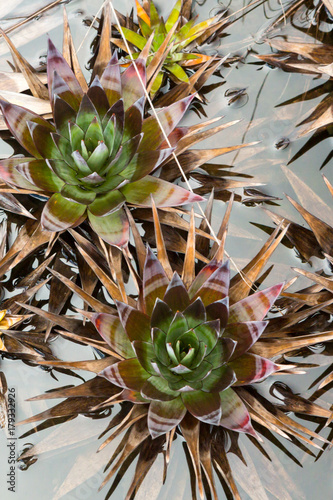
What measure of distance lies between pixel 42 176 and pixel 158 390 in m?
0.66

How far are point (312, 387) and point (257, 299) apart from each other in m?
0.40

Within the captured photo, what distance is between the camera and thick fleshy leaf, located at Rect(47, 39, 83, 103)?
138 centimetres

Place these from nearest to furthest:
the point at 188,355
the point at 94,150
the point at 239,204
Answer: the point at 188,355 < the point at 94,150 < the point at 239,204

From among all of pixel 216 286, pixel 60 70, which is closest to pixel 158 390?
pixel 216 286

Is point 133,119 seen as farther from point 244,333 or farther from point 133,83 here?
point 244,333

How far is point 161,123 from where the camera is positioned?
142cm

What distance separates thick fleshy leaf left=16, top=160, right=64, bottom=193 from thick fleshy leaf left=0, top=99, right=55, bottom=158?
0.18 ft

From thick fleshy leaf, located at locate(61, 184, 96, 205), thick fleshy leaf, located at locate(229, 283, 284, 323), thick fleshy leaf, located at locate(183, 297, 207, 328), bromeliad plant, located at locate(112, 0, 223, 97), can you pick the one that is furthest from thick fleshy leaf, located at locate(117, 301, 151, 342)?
bromeliad plant, located at locate(112, 0, 223, 97)

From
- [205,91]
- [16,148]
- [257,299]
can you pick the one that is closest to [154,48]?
[205,91]

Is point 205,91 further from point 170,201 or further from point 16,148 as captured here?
point 16,148

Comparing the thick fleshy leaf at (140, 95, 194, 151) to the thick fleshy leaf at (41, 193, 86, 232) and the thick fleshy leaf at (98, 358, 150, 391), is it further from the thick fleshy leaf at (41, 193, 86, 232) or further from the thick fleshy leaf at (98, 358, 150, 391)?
the thick fleshy leaf at (98, 358, 150, 391)

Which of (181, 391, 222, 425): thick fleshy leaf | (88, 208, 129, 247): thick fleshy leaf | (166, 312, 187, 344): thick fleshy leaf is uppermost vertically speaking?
(88, 208, 129, 247): thick fleshy leaf

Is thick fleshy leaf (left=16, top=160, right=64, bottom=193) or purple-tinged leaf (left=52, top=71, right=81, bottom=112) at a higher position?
purple-tinged leaf (left=52, top=71, right=81, bottom=112)

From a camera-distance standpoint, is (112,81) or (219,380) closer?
(219,380)
